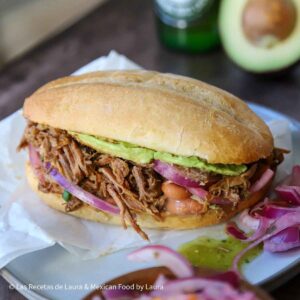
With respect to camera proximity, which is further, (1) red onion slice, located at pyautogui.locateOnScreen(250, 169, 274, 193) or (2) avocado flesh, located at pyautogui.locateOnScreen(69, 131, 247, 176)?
(1) red onion slice, located at pyautogui.locateOnScreen(250, 169, 274, 193)

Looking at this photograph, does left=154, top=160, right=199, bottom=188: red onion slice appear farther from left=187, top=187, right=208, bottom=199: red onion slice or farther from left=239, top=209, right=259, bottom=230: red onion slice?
left=239, top=209, right=259, bottom=230: red onion slice

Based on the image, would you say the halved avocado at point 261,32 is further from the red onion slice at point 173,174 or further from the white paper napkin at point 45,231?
the red onion slice at point 173,174

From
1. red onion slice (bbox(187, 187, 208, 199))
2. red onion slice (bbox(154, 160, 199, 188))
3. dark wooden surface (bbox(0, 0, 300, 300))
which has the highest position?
red onion slice (bbox(154, 160, 199, 188))

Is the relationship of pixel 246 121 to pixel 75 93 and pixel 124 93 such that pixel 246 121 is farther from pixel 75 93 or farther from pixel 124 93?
pixel 75 93

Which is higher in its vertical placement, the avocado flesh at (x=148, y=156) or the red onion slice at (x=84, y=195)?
the avocado flesh at (x=148, y=156)

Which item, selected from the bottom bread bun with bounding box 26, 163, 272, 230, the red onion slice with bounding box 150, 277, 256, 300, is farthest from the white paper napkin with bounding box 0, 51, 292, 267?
the red onion slice with bounding box 150, 277, 256, 300

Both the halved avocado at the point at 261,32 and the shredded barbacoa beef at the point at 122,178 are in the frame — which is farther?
the halved avocado at the point at 261,32

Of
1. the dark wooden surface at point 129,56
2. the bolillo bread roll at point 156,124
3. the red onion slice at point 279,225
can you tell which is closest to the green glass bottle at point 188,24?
the dark wooden surface at point 129,56
